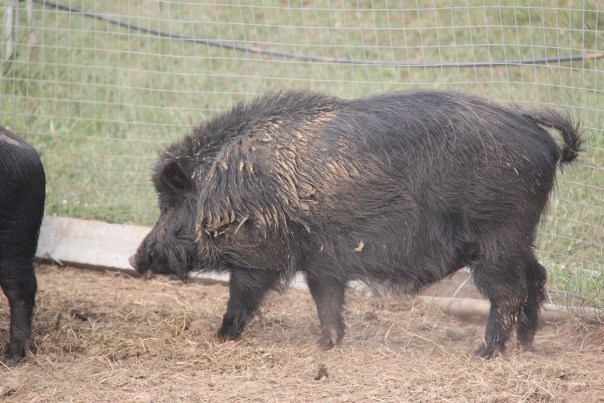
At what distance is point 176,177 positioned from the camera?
212 inches

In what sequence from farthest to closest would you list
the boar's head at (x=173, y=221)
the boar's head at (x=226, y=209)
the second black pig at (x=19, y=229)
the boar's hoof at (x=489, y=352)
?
1. the boar's head at (x=173, y=221)
2. the boar's hoof at (x=489, y=352)
3. the boar's head at (x=226, y=209)
4. the second black pig at (x=19, y=229)

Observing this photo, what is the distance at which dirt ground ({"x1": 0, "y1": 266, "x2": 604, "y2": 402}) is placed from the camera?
452cm

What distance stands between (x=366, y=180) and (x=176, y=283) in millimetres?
2488

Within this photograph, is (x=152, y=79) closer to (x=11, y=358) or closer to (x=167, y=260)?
(x=167, y=260)

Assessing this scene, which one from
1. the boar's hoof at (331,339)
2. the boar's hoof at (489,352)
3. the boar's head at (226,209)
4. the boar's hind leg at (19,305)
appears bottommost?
the boar's hoof at (489,352)

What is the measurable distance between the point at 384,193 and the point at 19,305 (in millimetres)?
2269

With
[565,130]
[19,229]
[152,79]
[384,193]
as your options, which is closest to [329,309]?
[384,193]

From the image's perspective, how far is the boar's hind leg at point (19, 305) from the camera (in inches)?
199

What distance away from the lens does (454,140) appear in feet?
16.6

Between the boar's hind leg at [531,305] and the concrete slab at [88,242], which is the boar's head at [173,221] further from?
the boar's hind leg at [531,305]

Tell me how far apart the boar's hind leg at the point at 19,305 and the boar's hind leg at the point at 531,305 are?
3.01 m

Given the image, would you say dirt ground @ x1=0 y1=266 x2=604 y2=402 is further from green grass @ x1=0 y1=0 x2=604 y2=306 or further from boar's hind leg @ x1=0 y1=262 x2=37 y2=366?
green grass @ x1=0 y1=0 x2=604 y2=306

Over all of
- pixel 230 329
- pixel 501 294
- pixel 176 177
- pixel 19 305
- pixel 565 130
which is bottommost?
pixel 230 329

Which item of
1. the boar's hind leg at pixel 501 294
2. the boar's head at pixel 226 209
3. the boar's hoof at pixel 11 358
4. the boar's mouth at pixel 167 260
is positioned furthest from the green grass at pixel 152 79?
the boar's hoof at pixel 11 358
